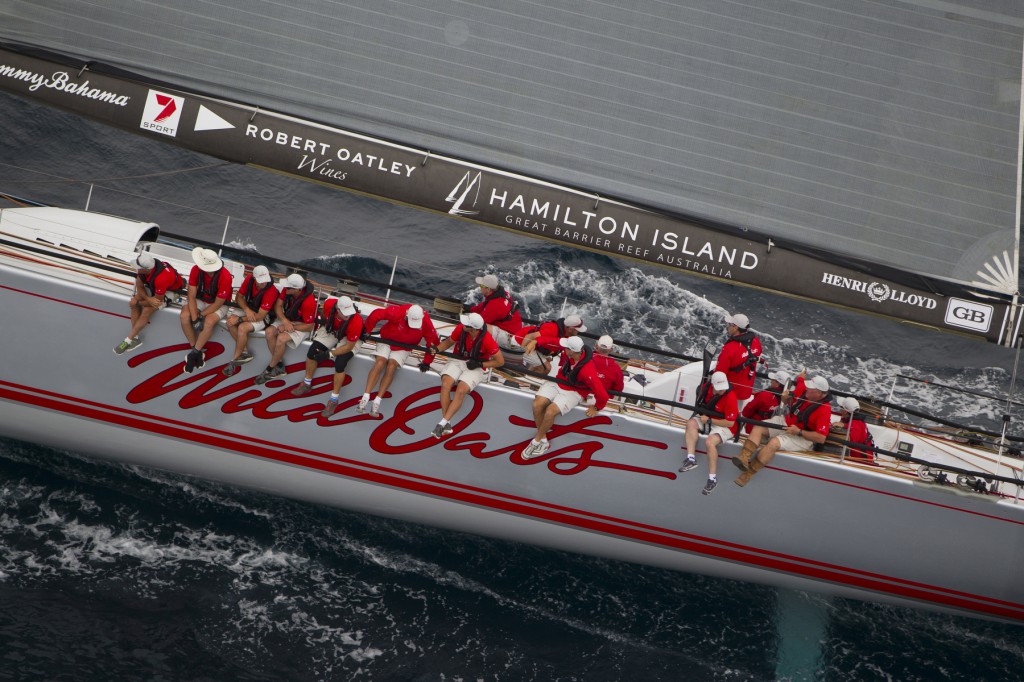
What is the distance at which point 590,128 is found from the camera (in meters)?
6.38

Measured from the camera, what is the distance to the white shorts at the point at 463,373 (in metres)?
7.16

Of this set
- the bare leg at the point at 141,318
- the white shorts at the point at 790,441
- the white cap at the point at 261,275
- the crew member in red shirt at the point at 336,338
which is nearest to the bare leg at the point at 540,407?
the crew member in red shirt at the point at 336,338

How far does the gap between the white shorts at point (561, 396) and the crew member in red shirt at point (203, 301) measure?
273 cm

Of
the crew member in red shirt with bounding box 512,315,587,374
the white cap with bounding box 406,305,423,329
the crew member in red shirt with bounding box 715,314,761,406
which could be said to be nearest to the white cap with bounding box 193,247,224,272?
the white cap with bounding box 406,305,423,329

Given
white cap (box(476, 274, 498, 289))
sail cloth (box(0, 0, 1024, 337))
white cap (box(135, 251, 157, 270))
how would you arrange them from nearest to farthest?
sail cloth (box(0, 0, 1024, 337))
white cap (box(135, 251, 157, 270))
white cap (box(476, 274, 498, 289))

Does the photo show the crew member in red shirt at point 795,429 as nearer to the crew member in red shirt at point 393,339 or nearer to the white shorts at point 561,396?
the white shorts at point 561,396

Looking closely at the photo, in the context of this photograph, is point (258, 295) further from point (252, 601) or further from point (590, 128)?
point (590, 128)

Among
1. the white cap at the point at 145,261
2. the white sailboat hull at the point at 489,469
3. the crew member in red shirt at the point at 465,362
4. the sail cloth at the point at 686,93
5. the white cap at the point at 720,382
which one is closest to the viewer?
the sail cloth at the point at 686,93

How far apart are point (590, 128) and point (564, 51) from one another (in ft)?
1.93

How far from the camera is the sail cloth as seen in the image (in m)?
6.23

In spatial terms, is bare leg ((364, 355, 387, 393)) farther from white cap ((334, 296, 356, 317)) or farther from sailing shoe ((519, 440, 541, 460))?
sailing shoe ((519, 440, 541, 460))

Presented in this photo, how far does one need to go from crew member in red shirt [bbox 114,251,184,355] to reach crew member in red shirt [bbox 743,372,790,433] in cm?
496

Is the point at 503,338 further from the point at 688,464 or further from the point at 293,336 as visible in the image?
the point at 688,464

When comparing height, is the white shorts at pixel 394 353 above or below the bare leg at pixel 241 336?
above
